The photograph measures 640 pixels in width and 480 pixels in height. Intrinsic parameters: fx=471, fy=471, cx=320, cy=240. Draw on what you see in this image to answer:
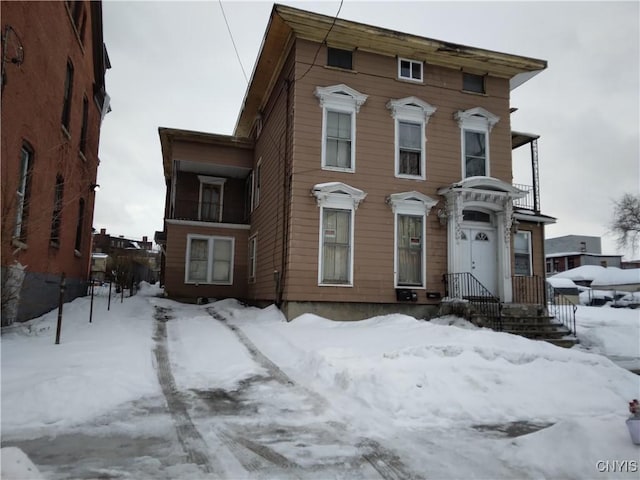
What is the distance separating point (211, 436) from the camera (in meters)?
4.62

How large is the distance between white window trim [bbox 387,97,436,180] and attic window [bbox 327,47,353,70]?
5.58 feet

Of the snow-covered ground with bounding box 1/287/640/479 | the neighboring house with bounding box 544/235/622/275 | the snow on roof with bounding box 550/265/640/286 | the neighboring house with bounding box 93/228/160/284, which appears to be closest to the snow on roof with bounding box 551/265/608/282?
the snow on roof with bounding box 550/265/640/286

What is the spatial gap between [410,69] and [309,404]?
1179cm

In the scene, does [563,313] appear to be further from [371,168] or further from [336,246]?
[336,246]

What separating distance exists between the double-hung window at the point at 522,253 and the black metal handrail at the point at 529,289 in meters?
1.21

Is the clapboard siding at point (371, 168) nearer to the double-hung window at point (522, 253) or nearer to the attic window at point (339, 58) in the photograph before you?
the attic window at point (339, 58)

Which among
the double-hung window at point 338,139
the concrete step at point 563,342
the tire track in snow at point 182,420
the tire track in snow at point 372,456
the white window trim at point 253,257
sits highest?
the double-hung window at point 338,139

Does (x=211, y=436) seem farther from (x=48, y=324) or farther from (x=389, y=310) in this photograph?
(x=389, y=310)

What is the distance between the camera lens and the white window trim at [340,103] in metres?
13.5

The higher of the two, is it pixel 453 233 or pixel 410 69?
pixel 410 69

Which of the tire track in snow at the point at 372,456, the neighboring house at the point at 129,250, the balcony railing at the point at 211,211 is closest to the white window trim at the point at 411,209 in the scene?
the tire track in snow at the point at 372,456

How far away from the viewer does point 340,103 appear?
13727mm

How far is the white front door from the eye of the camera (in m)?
14.3

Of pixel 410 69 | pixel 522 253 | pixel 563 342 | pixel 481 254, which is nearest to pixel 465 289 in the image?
pixel 481 254
